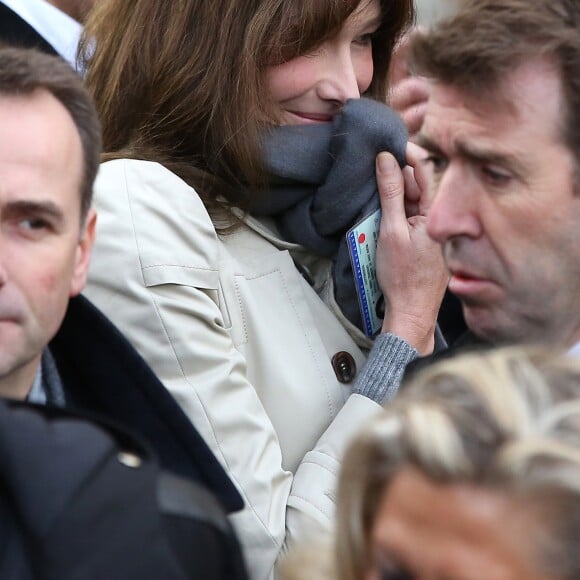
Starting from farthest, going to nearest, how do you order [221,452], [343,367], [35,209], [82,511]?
[343,367] → [221,452] → [35,209] → [82,511]

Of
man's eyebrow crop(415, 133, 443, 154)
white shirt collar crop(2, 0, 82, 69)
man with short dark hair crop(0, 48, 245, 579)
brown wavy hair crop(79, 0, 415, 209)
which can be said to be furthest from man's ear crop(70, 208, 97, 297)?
white shirt collar crop(2, 0, 82, 69)

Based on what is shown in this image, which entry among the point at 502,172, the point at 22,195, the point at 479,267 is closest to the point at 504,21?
the point at 502,172

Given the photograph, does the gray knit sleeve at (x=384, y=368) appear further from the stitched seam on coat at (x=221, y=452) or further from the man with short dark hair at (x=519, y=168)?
the man with short dark hair at (x=519, y=168)

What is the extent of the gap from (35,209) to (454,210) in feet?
2.17

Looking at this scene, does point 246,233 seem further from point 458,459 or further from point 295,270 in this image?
point 458,459

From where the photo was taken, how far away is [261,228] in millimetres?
2719

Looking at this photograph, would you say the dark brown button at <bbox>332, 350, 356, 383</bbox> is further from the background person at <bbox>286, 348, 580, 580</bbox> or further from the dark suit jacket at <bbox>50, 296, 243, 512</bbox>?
the background person at <bbox>286, 348, 580, 580</bbox>

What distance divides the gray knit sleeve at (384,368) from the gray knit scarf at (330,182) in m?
0.16

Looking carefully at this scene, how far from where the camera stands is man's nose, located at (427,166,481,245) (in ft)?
6.27

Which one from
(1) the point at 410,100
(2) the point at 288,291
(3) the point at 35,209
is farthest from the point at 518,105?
(1) the point at 410,100

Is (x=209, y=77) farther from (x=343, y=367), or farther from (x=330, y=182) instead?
(x=343, y=367)

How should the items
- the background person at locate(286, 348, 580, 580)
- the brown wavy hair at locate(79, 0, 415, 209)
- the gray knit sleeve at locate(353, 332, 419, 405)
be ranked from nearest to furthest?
the background person at locate(286, 348, 580, 580), the gray knit sleeve at locate(353, 332, 419, 405), the brown wavy hair at locate(79, 0, 415, 209)

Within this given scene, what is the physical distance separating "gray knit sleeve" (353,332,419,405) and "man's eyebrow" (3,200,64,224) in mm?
789

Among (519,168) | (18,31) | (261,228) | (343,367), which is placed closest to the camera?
(519,168)
